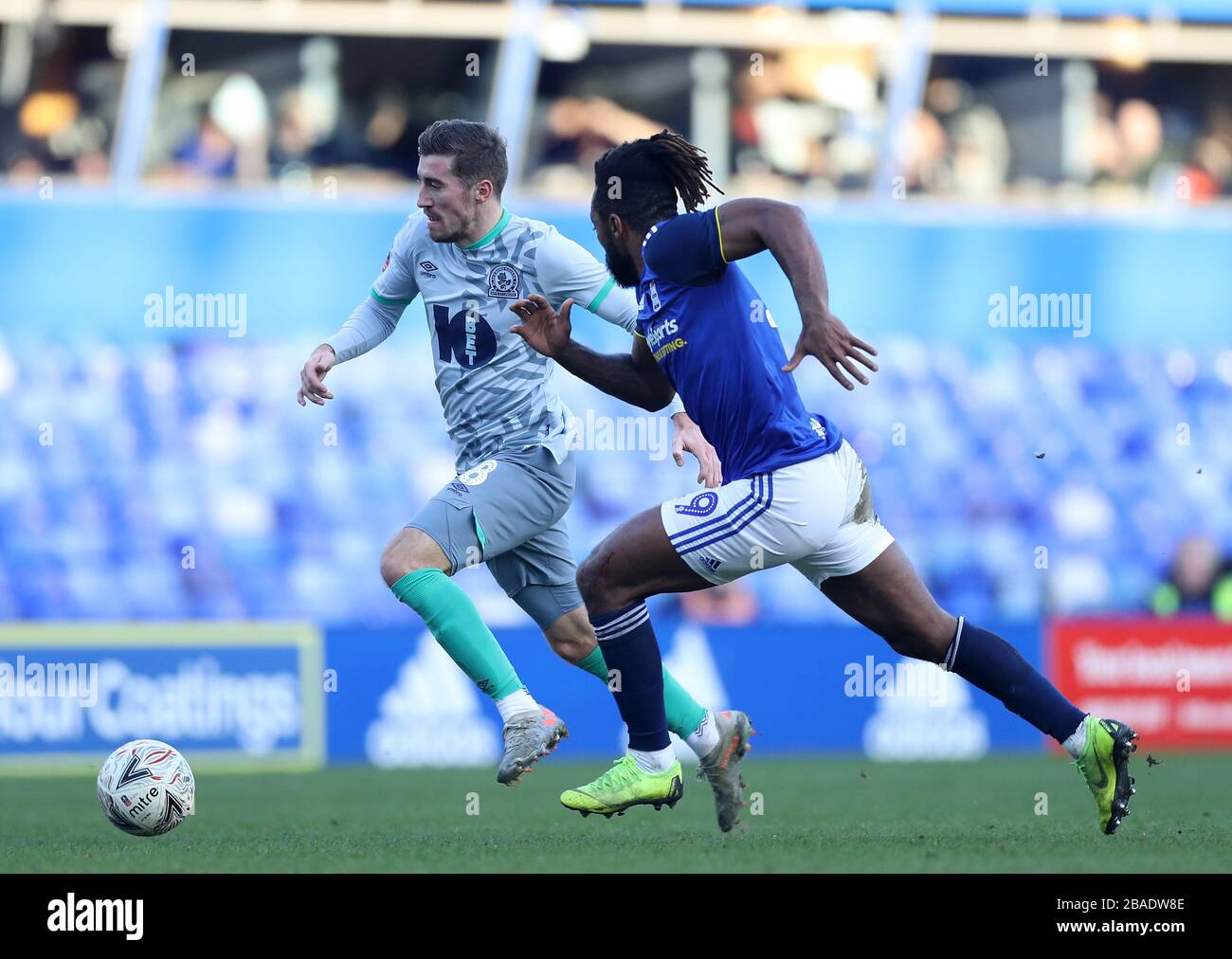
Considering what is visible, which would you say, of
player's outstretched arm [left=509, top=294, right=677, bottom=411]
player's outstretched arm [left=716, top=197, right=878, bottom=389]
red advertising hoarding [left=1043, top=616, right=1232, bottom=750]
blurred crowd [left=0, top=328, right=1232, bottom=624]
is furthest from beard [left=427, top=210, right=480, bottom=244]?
red advertising hoarding [left=1043, top=616, right=1232, bottom=750]

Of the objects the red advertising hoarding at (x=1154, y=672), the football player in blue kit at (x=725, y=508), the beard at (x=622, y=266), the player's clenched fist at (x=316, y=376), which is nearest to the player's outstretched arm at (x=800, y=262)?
the football player in blue kit at (x=725, y=508)

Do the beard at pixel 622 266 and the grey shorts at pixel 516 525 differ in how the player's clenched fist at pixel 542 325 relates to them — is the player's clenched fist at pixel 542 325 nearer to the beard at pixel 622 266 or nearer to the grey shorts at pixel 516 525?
the beard at pixel 622 266

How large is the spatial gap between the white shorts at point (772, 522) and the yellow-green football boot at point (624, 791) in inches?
29.0

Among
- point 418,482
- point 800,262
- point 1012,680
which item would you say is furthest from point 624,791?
point 418,482

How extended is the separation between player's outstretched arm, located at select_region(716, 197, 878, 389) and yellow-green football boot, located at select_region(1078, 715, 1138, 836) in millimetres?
1526

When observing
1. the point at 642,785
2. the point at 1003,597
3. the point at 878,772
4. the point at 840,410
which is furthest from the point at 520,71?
the point at 642,785

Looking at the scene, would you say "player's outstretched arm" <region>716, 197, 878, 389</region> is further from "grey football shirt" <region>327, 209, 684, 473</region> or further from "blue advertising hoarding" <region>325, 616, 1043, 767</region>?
"blue advertising hoarding" <region>325, 616, 1043, 767</region>

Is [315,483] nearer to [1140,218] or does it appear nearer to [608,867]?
[1140,218]

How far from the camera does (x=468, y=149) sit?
6.54m

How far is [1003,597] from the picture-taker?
52.2 feet

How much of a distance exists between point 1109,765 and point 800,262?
1997 mm

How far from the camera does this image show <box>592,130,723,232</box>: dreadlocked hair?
5.80 meters

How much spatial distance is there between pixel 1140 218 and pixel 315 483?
8.60m

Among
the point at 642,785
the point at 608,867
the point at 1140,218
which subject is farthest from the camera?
the point at 1140,218
